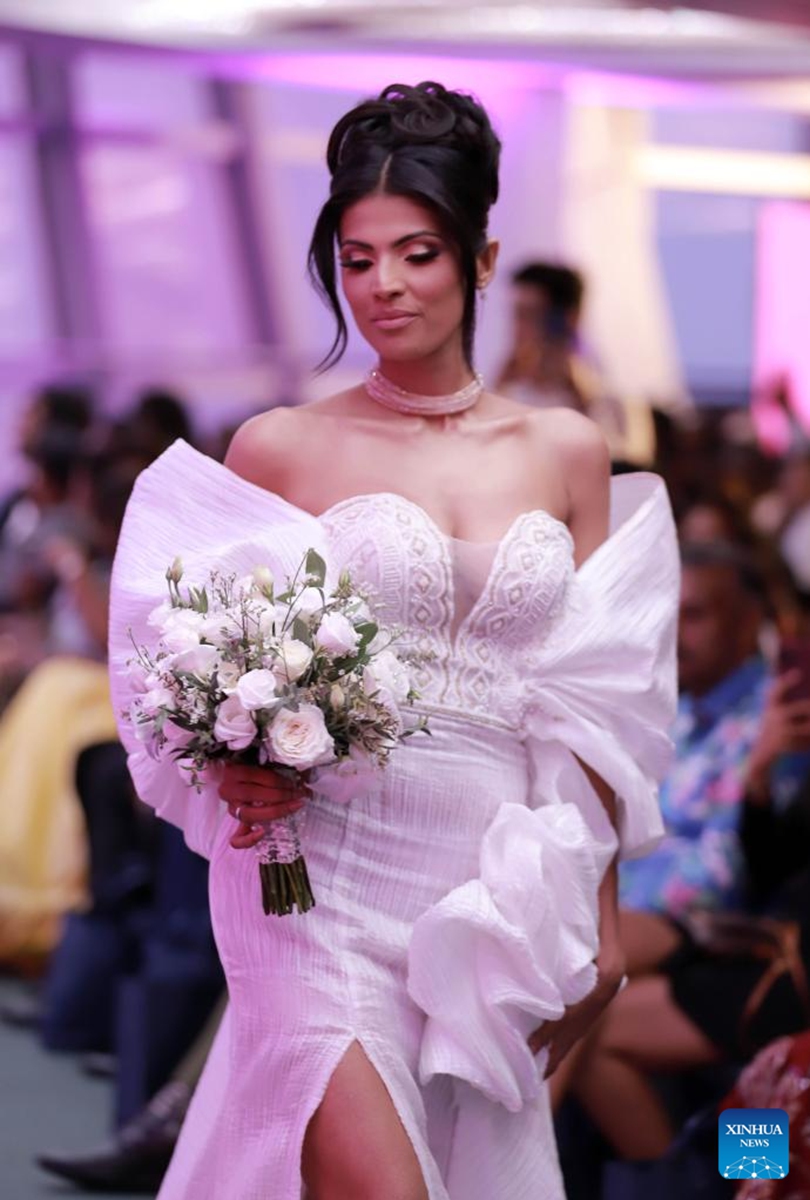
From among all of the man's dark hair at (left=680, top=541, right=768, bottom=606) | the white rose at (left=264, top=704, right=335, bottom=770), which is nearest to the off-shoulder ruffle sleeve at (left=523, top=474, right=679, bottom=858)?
the white rose at (left=264, top=704, right=335, bottom=770)

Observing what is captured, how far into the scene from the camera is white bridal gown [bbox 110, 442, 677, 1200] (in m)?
3.00

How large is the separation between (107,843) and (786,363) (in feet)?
28.7

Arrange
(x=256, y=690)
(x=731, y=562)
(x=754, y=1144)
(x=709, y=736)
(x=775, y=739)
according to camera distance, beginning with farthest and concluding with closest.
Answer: (x=731, y=562) → (x=709, y=736) → (x=775, y=739) → (x=754, y=1144) → (x=256, y=690)

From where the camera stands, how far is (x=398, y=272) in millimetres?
3156

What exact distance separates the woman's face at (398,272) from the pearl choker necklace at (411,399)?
10 centimetres

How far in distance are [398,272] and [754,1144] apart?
1.53 metres

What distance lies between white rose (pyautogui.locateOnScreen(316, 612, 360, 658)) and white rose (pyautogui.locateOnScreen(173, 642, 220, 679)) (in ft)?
0.46

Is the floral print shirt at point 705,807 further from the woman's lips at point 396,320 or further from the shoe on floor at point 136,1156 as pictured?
the woman's lips at point 396,320

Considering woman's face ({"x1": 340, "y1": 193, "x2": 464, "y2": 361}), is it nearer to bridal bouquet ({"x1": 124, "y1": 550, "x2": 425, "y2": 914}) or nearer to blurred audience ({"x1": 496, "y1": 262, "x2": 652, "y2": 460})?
bridal bouquet ({"x1": 124, "y1": 550, "x2": 425, "y2": 914})

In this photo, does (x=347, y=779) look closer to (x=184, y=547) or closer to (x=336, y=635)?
(x=336, y=635)

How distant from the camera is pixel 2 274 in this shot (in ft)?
43.9

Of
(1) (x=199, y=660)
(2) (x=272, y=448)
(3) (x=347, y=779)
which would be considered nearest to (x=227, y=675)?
(1) (x=199, y=660)

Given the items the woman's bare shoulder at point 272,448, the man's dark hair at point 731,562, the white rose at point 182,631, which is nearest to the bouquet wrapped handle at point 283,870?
the white rose at point 182,631

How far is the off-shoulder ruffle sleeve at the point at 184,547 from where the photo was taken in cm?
310
